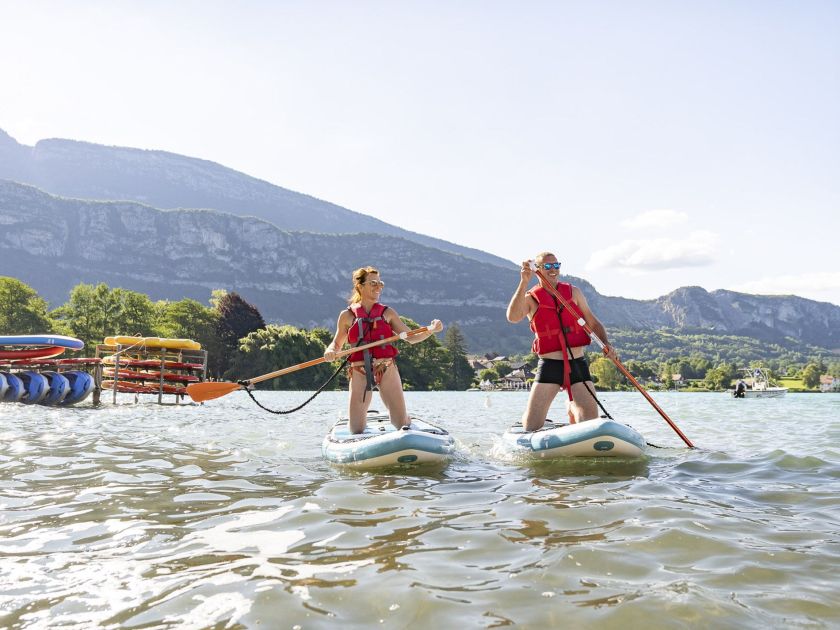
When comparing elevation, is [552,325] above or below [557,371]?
above

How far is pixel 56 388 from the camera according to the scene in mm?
26031

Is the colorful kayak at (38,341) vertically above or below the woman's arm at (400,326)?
above

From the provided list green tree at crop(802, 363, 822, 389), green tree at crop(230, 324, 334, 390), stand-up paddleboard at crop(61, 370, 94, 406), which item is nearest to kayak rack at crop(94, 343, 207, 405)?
stand-up paddleboard at crop(61, 370, 94, 406)

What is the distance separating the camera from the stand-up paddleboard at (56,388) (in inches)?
1018

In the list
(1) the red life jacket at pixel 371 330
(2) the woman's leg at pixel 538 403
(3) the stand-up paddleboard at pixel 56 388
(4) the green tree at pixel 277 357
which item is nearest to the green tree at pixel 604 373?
(4) the green tree at pixel 277 357

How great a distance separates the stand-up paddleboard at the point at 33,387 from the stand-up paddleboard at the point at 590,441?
23.1m

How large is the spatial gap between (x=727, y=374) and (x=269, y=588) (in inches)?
6486

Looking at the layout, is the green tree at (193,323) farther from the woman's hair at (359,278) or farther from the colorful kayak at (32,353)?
the woman's hair at (359,278)

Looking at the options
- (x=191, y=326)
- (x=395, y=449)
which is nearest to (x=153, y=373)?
(x=395, y=449)

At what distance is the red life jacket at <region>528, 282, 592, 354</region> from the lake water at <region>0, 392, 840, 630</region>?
1.54 m

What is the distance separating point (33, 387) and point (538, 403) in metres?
23.0

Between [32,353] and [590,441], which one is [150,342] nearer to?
[32,353]

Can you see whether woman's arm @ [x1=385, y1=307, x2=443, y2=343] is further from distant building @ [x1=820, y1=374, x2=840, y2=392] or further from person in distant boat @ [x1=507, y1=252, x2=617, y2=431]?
distant building @ [x1=820, y1=374, x2=840, y2=392]

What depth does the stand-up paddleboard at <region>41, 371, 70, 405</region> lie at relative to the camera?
25859 mm
